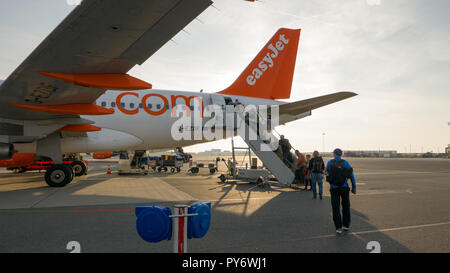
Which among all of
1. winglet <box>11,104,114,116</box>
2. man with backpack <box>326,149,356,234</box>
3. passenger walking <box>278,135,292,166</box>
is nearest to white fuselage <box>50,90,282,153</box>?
winglet <box>11,104,114,116</box>

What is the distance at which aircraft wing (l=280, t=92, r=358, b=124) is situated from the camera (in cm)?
1094

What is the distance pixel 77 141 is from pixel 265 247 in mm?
12023

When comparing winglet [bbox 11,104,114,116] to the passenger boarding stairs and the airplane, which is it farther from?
the passenger boarding stairs

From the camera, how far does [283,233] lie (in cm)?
529

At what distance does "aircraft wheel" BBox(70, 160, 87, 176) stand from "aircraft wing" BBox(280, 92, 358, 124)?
1434cm

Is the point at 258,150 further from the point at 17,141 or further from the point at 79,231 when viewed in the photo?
the point at 17,141

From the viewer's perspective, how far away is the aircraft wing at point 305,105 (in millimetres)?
10938

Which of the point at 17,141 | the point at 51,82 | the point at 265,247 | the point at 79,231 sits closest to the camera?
the point at 265,247

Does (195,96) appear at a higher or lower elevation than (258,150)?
higher

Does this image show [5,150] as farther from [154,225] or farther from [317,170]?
[317,170]

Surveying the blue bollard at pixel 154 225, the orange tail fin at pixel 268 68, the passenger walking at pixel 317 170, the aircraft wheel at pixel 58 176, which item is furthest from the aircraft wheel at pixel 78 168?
the blue bollard at pixel 154 225

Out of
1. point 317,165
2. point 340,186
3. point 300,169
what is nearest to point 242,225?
point 340,186
